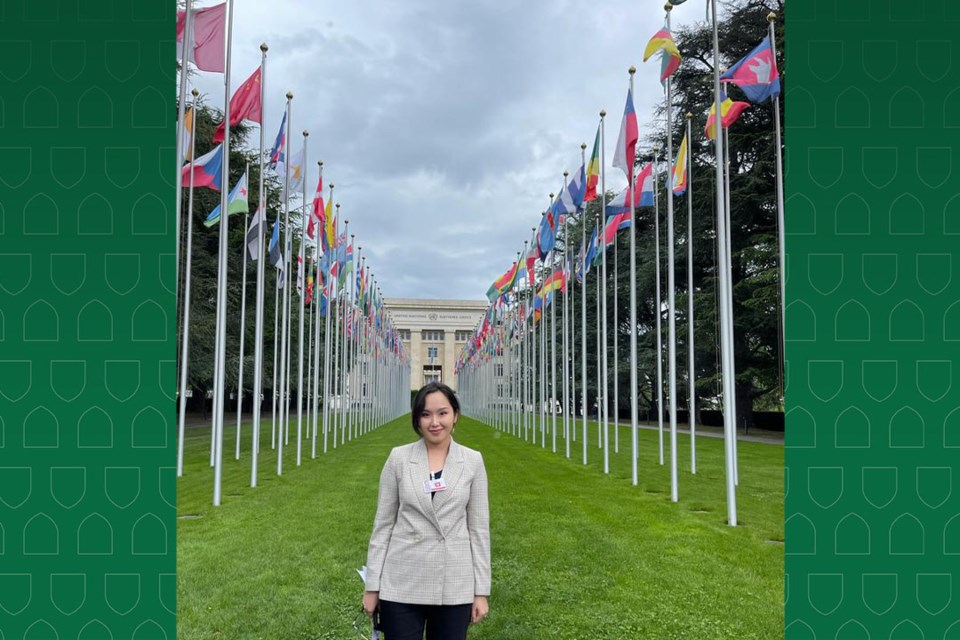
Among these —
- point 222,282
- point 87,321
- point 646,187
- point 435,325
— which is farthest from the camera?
point 435,325

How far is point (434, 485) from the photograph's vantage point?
2842 mm

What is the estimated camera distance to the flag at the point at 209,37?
9953 mm

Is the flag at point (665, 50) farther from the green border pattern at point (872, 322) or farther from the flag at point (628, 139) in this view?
the green border pattern at point (872, 322)

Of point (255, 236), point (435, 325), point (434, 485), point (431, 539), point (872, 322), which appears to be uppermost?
point (435, 325)

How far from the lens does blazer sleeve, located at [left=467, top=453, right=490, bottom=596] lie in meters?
2.88

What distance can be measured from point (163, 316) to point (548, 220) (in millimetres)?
14499

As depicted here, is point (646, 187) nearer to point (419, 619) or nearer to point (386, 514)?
point (386, 514)

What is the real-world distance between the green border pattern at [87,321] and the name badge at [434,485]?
1123 millimetres

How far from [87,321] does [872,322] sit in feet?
11.4

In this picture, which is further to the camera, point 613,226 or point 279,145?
point 613,226

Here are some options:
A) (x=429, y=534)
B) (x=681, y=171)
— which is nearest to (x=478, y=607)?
(x=429, y=534)

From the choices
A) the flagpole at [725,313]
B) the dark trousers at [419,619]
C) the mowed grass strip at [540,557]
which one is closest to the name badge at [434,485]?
the dark trousers at [419,619]

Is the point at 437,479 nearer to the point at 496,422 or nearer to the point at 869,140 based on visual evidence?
the point at 869,140

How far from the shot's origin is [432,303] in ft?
302
